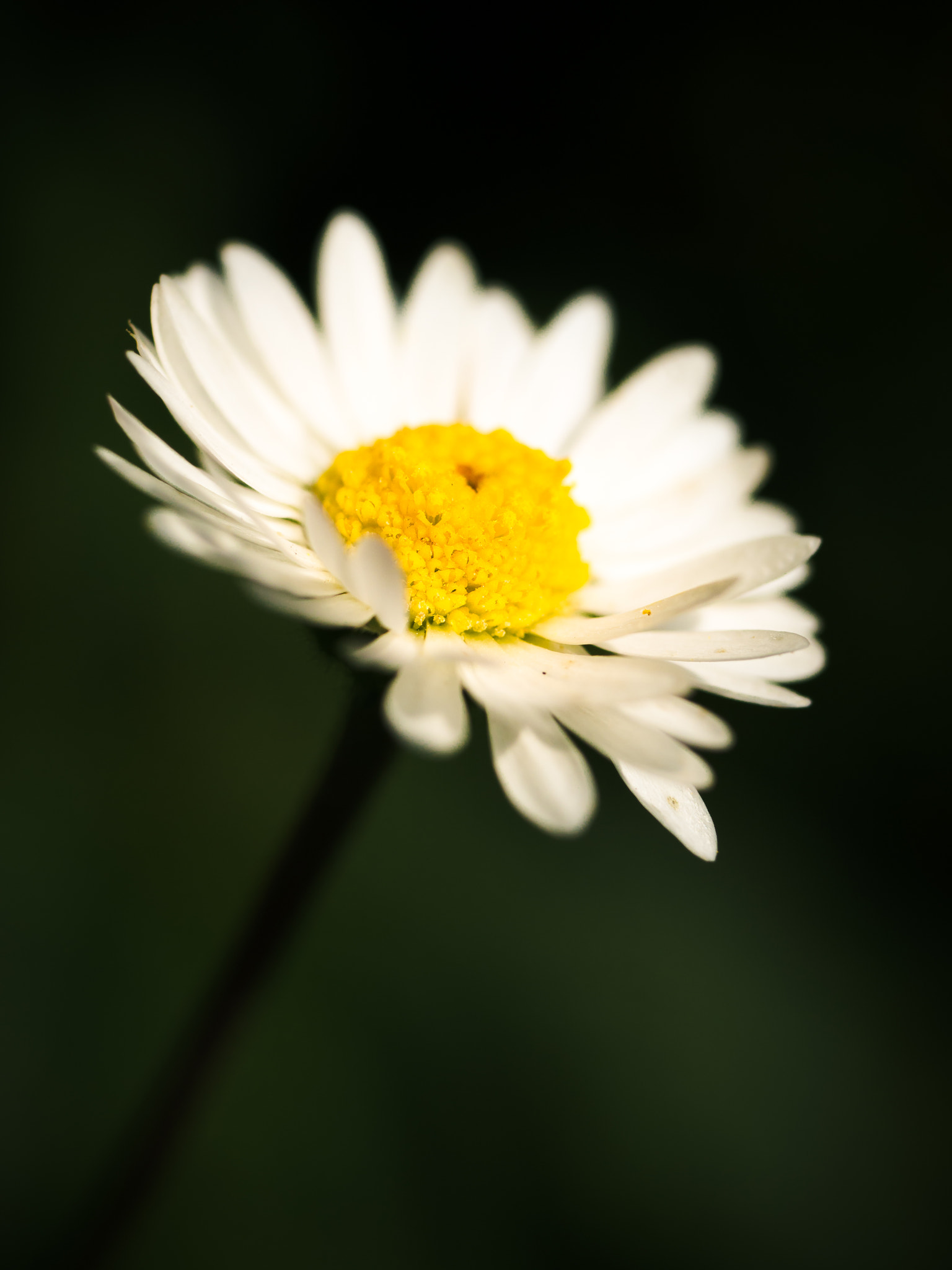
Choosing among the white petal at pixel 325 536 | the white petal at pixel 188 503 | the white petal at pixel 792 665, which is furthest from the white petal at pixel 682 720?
the white petal at pixel 188 503

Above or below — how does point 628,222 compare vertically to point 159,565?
above

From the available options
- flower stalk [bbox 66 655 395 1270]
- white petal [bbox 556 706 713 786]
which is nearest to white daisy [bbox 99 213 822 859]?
white petal [bbox 556 706 713 786]

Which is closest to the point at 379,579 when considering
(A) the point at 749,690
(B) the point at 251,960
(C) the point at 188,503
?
(C) the point at 188,503

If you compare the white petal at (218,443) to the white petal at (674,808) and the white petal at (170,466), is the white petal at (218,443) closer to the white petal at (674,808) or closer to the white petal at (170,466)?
the white petal at (170,466)

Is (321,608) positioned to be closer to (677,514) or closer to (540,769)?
(540,769)

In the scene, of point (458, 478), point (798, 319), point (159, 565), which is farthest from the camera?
point (798, 319)

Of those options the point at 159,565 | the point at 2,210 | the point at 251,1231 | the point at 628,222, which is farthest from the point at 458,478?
the point at 628,222

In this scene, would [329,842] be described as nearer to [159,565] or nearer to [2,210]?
[159,565]
